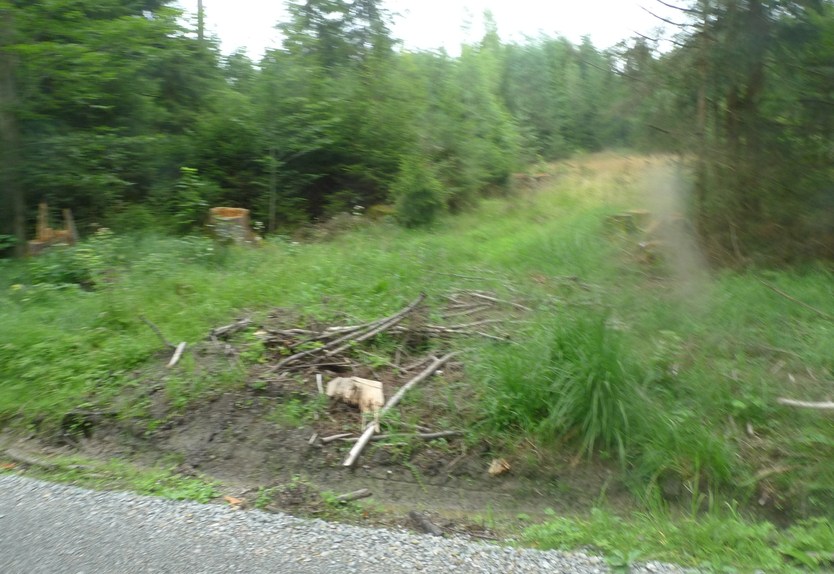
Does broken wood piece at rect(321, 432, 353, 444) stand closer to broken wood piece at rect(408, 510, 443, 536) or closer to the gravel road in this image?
broken wood piece at rect(408, 510, 443, 536)

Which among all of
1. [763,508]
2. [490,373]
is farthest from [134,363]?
[763,508]

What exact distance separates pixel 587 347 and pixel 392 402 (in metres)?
1.82

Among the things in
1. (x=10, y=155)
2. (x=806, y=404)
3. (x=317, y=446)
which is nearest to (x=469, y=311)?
(x=317, y=446)

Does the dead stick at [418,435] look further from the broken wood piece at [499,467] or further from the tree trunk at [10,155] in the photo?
the tree trunk at [10,155]

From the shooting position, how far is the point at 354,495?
538cm

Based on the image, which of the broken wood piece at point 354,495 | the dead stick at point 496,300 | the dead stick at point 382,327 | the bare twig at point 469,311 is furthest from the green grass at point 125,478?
the dead stick at point 496,300

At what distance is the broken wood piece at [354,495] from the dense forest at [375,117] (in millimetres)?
7166

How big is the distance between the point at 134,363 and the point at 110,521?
3.19 m

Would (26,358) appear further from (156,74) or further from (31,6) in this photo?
(156,74)

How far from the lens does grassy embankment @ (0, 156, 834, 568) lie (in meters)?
5.48

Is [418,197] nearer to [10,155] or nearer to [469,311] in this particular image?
[469,311]


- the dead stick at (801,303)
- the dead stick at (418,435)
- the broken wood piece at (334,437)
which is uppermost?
the dead stick at (801,303)

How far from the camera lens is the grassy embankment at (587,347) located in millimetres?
5484

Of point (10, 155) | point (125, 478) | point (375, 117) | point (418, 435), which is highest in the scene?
point (375, 117)
